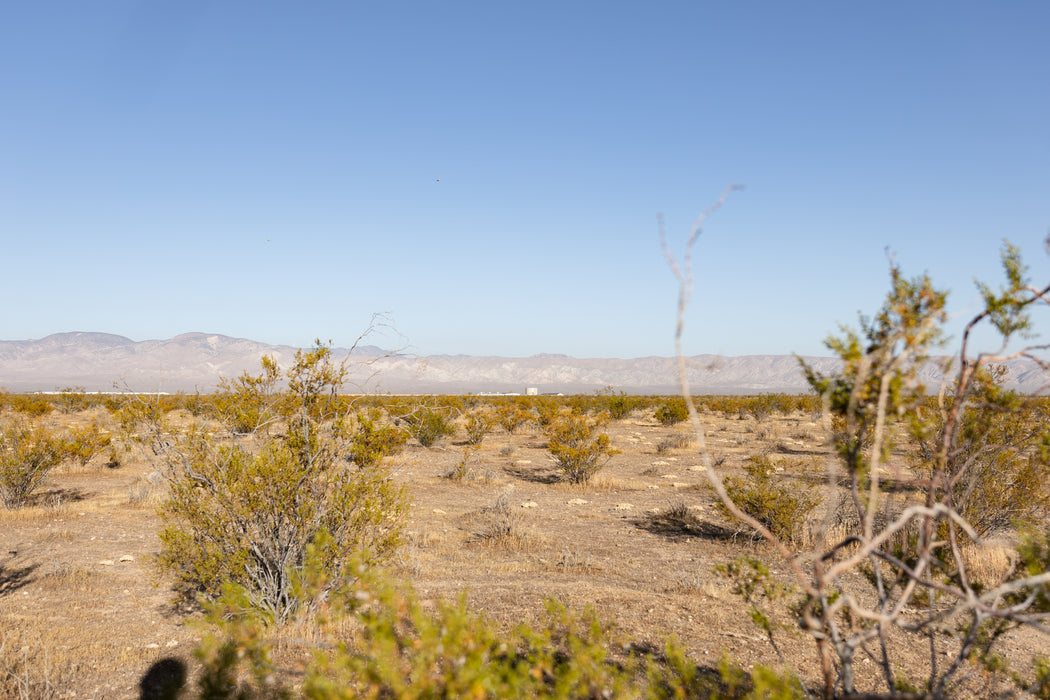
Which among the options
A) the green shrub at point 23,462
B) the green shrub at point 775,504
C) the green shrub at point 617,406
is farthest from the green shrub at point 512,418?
the green shrub at point 775,504

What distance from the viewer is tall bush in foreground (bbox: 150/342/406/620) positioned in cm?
600

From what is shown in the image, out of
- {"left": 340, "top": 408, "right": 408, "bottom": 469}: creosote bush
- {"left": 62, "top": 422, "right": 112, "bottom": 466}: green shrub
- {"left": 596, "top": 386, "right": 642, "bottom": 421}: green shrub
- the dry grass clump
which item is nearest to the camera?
{"left": 340, "top": 408, "right": 408, "bottom": 469}: creosote bush

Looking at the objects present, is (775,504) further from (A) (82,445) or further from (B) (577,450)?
(A) (82,445)

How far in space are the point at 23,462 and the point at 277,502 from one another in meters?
9.60

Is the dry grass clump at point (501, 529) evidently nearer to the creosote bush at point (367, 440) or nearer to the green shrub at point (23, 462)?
the creosote bush at point (367, 440)

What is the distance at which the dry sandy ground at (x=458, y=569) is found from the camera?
556 cm

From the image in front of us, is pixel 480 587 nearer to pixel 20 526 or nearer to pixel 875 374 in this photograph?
pixel 875 374

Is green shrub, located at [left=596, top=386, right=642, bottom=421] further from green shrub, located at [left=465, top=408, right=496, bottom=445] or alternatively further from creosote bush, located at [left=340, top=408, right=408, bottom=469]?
creosote bush, located at [left=340, top=408, right=408, bottom=469]

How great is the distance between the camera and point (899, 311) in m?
2.70

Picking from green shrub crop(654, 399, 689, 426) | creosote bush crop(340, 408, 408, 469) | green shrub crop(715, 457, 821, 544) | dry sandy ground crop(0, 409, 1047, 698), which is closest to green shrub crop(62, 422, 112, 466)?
dry sandy ground crop(0, 409, 1047, 698)

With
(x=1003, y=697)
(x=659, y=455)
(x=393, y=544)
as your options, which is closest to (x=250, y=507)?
(x=393, y=544)

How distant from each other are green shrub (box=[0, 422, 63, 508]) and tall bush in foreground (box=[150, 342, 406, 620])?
8.29 metres

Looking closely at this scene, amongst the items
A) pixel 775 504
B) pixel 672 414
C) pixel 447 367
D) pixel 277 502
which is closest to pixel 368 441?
pixel 277 502

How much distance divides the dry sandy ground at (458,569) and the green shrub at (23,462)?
523mm
